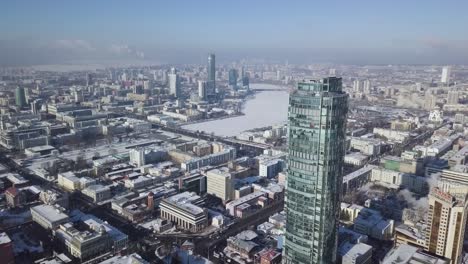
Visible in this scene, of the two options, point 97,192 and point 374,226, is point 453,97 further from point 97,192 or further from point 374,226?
point 97,192

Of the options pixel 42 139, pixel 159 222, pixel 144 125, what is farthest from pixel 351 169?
pixel 42 139

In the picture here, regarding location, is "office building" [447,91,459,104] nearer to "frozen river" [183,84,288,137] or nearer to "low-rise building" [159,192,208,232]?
"frozen river" [183,84,288,137]

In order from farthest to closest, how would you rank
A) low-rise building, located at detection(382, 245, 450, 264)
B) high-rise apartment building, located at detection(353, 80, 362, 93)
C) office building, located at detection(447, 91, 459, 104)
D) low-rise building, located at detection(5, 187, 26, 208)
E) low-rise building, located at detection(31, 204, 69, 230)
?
1. high-rise apartment building, located at detection(353, 80, 362, 93)
2. office building, located at detection(447, 91, 459, 104)
3. low-rise building, located at detection(5, 187, 26, 208)
4. low-rise building, located at detection(31, 204, 69, 230)
5. low-rise building, located at detection(382, 245, 450, 264)

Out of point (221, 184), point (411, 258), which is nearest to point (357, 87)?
point (221, 184)

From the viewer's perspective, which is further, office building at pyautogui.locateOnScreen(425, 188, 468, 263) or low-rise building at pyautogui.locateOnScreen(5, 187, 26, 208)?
low-rise building at pyautogui.locateOnScreen(5, 187, 26, 208)

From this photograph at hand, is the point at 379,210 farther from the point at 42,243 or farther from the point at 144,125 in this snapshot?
the point at 144,125

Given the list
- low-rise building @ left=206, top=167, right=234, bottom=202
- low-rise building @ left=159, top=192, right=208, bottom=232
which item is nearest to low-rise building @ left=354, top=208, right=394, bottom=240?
low-rise building @ left=206, top=167, right=234, bottom=202

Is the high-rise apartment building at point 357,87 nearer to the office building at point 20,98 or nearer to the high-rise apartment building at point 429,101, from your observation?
the high-rise apartment building at point 429,101
